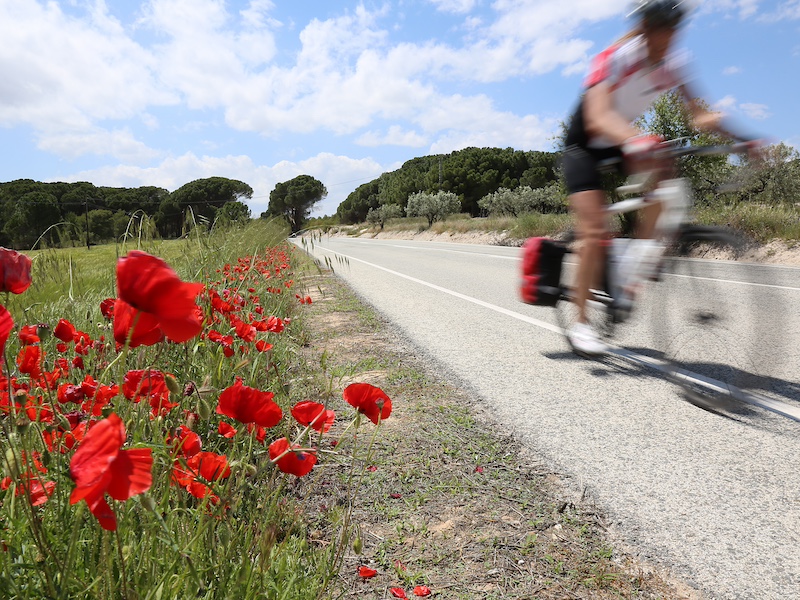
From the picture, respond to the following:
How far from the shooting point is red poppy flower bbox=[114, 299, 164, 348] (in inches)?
30.7

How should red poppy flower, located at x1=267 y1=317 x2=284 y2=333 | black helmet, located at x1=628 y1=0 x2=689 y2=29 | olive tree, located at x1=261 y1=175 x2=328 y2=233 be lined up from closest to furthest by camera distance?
red poppy flower, located at x1=267 y1=317 x2=284 y2=333, black helmet, located at x1=628 y1=0 x2=689 y2=29, olive tree, located at x1=261 y1=175 x2=328 y2=233

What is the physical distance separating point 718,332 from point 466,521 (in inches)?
77.6

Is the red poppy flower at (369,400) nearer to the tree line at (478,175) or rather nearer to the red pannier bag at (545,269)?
the red pannier bag at (545,269)

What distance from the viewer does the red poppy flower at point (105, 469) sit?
576mm

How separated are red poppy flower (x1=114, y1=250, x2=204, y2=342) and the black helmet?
2.61m

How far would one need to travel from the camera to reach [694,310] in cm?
291

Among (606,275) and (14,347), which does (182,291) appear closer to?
(14,347)

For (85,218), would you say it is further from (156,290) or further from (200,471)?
(156,290)

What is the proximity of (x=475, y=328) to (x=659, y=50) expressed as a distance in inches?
98.0

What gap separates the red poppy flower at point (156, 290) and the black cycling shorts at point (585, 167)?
8.68 ft

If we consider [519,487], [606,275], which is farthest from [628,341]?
[519,487]

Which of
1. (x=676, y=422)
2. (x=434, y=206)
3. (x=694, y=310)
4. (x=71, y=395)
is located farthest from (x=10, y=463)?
(x=434, y=206)

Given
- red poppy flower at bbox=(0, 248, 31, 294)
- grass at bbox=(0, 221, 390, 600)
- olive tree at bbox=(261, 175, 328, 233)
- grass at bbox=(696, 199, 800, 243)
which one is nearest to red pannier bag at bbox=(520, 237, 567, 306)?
grass at bbox=(0, 221, 390, 600)

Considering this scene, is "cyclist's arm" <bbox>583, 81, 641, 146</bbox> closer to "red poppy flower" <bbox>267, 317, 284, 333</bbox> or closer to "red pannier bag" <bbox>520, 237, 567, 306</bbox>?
"red pannier bag" <bbox>520, 237, 567, 306</bbox>
